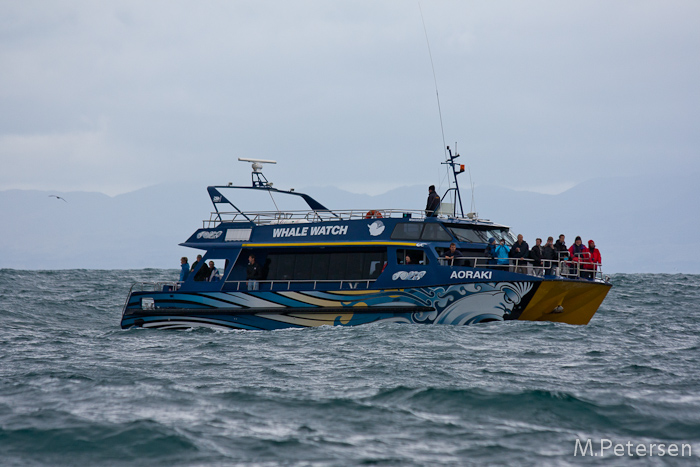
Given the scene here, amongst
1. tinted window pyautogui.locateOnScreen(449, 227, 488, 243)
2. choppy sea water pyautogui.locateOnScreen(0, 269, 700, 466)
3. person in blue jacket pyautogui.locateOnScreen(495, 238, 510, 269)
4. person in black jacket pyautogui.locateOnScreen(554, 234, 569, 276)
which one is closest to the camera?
choppy sea water pyautogui.locateOnScreen(0, 269, 700, 466)

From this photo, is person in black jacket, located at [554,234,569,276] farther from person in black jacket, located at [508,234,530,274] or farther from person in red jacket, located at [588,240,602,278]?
person in black jacket, located at [508,234,530,274]

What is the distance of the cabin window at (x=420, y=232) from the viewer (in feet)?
61.7

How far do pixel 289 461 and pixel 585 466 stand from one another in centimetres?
299

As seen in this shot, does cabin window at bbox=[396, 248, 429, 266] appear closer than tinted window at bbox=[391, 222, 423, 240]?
Yes

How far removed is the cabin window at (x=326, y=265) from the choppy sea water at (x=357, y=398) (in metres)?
2.99

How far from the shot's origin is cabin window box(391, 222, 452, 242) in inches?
741

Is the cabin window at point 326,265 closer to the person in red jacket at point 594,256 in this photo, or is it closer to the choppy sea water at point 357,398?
the choppy sea water at point 357,398

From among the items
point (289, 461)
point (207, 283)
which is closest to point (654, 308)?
point (207, 283)

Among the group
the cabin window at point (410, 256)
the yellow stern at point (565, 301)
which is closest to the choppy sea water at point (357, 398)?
the yellow stern at point (565, 301)

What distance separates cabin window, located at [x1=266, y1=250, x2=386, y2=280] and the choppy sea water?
9.83ft

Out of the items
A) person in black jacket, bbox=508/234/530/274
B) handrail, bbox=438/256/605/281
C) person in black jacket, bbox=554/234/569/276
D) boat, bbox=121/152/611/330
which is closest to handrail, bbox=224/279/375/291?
boat, bbox=121/152/611/330

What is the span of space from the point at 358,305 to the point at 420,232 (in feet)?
8.68

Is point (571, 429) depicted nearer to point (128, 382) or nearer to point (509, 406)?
point (509, 406)

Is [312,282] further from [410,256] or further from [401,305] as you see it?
[401,305]
